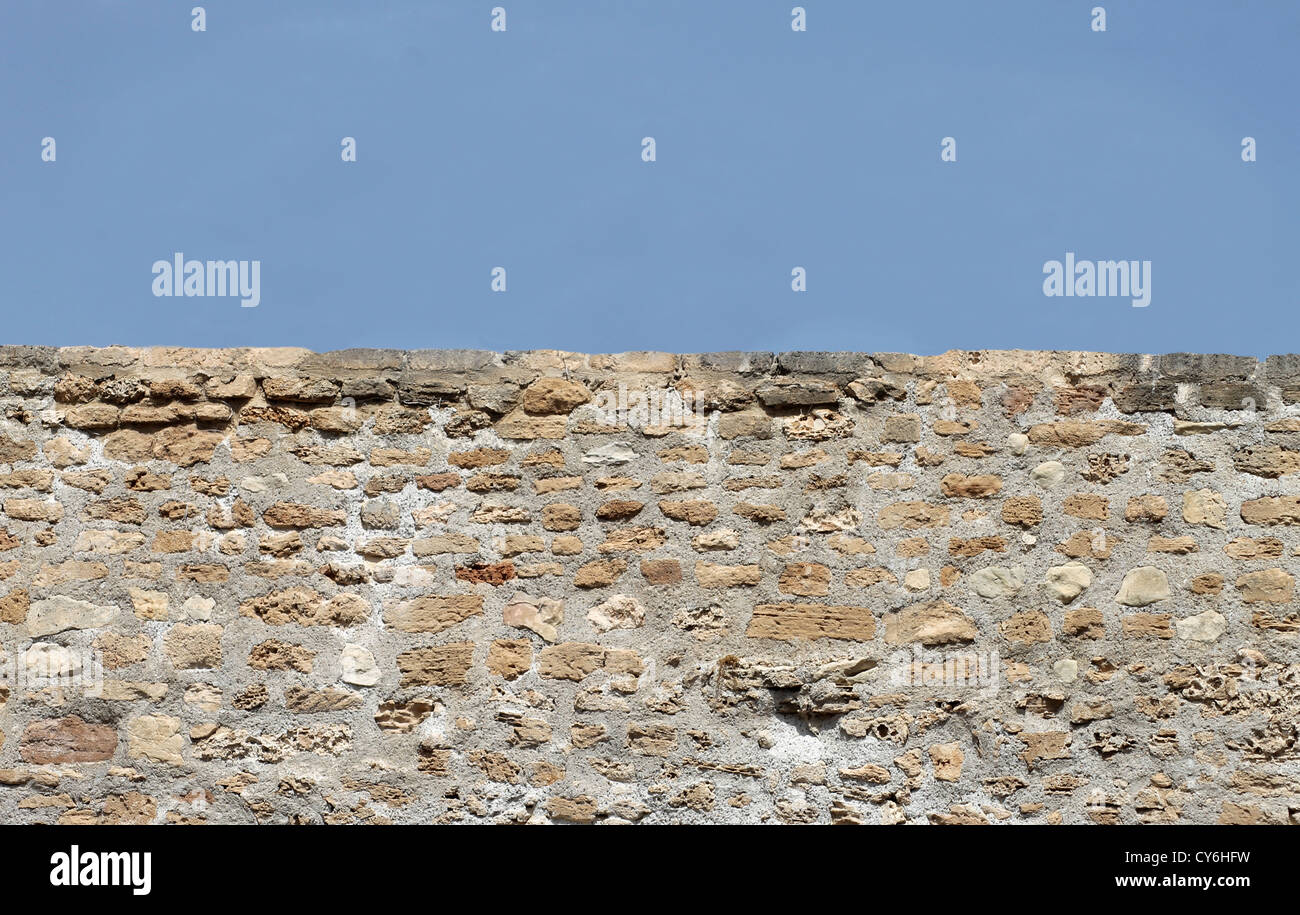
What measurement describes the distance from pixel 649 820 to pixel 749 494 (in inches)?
44.6

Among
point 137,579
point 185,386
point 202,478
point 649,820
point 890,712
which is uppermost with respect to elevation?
point 185,386

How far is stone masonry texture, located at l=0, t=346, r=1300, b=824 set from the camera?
4723 mm

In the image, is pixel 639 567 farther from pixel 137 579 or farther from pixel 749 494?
pixel 137 579

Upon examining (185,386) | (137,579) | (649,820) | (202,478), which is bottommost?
(649,820)

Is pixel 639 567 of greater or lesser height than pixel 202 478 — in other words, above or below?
below

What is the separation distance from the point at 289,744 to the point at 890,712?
1983 mm

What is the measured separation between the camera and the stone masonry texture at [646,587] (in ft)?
15.5

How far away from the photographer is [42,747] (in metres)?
4.75

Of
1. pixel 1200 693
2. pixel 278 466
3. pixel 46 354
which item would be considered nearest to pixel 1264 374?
pixel 1200 693

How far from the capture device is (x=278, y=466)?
493 cm

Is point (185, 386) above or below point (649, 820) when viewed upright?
above

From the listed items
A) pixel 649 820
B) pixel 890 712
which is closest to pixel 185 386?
pixel 649 820

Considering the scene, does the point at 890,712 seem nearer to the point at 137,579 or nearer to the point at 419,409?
the point at 419,409

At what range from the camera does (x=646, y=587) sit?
485 cm
